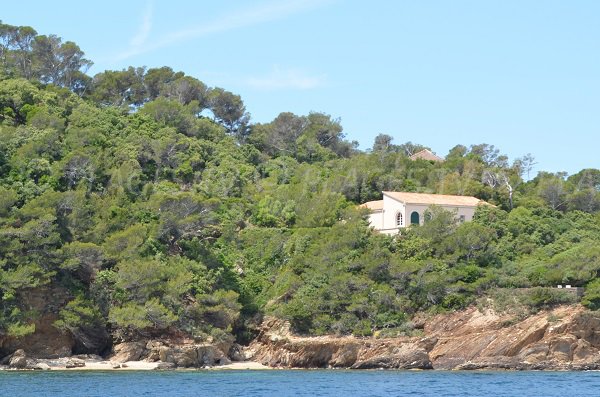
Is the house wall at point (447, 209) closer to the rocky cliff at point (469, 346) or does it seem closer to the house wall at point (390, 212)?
the house wall at point (390, 212)

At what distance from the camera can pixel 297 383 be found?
4722 centimetres

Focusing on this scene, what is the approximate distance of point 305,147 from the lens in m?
89.0

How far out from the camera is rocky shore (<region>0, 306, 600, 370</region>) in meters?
53.2

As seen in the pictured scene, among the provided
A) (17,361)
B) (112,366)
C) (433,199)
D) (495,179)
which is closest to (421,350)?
(112,366)

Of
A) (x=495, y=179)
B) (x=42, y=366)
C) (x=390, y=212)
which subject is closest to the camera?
(x=42, y=366)

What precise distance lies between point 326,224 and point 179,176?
1218 cm

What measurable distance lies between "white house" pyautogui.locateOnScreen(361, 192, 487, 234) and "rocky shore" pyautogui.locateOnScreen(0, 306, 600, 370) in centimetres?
1097

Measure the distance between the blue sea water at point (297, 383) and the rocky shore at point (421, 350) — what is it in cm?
188

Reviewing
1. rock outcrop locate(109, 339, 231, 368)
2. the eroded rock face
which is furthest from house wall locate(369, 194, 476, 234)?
rock outcrop locate(109, 339, 231, 368)

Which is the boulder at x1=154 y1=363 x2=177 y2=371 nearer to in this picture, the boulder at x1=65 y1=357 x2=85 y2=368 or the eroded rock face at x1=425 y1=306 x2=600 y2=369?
the boulder at x1=65 y1=357 x2=85 y2=368

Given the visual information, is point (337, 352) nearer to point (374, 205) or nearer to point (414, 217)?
point (414, 217)

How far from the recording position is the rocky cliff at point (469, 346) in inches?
2096

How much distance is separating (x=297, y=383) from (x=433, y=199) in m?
24.6

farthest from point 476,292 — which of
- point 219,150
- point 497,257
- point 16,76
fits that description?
point 16,76
